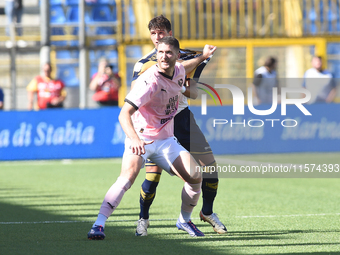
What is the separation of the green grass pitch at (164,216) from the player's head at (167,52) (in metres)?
1.57

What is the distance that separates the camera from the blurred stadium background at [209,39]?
18188mm

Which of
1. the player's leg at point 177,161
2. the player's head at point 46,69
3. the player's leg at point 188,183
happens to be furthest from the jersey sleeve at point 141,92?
the player's head at point 46,69

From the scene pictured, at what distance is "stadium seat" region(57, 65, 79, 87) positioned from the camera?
22266 mm

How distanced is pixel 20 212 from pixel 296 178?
5.41 metres

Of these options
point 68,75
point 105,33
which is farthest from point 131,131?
point 105,33

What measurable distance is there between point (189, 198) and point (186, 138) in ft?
2.26

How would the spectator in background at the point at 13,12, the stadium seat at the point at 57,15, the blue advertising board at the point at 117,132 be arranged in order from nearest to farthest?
the blue advertising board at the point at 117,132, the spectator in background at the point at 13,12, the stadium seat at the point at 57,15

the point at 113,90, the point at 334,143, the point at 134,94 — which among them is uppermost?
the point at 134,94

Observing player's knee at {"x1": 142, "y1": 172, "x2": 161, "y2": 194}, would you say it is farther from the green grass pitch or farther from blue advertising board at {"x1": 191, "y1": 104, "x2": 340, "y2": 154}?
blue advertising board at {"x1": 191, "y1": 104, "x2": 340, "y2": 154}

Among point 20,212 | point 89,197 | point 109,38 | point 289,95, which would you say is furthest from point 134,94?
point 109,38

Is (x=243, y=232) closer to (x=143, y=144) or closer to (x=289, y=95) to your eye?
(x=143, y=144)

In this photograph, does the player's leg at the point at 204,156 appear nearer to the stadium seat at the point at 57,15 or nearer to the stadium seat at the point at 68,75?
the stadium seat at the point at 68,75

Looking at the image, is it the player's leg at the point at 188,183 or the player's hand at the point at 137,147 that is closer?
the player's hand at the point at 137,147

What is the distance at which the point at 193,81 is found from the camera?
601 cm
